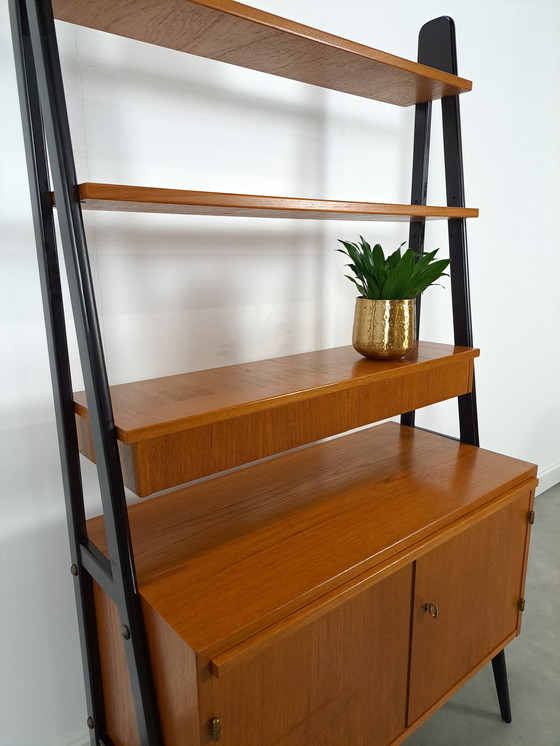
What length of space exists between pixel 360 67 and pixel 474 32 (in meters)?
0.92

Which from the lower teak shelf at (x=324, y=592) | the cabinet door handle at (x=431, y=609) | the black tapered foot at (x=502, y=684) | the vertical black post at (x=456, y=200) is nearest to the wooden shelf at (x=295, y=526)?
the lower teak shelf at (x=324, y=592)

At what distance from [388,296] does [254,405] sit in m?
0.45

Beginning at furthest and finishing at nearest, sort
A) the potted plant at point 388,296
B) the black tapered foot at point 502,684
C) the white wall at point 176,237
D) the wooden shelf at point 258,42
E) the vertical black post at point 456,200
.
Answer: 1. the black tapered foot at point 502,684
2. the vertical black post at point 456,200
3. the potted plant at point 388,296
4. the white wall at point 176,237
5. the wooden shelf at point 258,42

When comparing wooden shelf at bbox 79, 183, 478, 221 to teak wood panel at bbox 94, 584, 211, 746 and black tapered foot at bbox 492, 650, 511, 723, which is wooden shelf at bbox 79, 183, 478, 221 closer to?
teak wood panel at bbox 94, 584, 211, 746

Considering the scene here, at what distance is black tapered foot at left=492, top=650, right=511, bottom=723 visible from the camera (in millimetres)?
1346

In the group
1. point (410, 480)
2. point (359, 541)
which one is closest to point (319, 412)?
point (359, 541)

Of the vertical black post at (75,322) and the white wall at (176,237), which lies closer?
the vertical black post at (75,322)

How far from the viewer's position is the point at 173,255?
3.83 feet

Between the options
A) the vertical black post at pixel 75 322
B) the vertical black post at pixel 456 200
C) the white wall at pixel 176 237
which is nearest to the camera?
the vertical black post at pixel 75 322

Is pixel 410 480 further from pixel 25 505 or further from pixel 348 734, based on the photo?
pixel 25 505

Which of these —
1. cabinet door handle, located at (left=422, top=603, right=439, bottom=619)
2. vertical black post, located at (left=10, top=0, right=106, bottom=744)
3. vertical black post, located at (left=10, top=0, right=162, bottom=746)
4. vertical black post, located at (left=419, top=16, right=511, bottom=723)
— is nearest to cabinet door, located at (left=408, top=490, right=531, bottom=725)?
cabinet door handle, located at (left=422, top=603, right=439, bottom=619)

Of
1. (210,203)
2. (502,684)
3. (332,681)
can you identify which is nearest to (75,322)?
(210,203)

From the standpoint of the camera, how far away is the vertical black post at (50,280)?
0.79 m

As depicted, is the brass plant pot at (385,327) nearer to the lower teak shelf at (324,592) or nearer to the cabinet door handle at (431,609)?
the lower teak shelf at (324,592)
